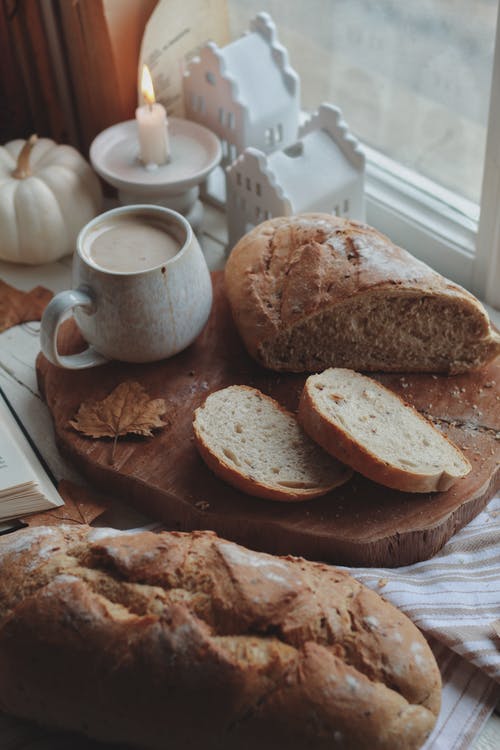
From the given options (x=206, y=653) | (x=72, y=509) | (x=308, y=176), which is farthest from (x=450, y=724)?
(x=308, y=176)

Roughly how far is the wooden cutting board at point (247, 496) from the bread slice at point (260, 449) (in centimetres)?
4

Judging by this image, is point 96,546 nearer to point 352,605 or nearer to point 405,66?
point 352,605

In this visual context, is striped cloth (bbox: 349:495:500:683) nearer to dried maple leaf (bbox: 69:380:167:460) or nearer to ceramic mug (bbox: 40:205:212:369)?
dried maple leaf (bbox: 69:380:167:460)

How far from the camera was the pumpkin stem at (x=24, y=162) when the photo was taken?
266cm

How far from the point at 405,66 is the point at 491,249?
0.75 metres

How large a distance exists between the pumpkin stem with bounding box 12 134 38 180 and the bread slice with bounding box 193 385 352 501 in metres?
1.08

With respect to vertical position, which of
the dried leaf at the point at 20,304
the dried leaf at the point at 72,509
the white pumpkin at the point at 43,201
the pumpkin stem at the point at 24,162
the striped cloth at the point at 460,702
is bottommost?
the striped cloth at the point at 460,702

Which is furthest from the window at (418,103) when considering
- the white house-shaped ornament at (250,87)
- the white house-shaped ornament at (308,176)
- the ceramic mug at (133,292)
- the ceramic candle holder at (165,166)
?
the ceramic mug at (133,292)

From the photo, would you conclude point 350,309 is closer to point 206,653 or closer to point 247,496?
point 247,496

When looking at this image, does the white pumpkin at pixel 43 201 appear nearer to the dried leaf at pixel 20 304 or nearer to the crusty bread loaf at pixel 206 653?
the dried leaf at pixel 20 304

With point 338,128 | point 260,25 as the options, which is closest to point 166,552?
point 338,128

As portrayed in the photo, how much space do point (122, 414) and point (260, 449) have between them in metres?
0.37

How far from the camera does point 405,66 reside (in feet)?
9.29

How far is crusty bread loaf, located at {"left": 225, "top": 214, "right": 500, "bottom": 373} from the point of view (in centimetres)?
213
